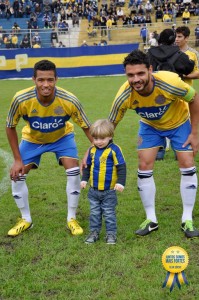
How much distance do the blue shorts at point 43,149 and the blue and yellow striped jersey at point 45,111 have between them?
182mm

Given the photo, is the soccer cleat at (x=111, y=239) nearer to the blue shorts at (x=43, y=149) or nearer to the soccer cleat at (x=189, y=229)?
the soccer cleat at (x=189, y=229)

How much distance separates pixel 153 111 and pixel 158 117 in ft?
0.40

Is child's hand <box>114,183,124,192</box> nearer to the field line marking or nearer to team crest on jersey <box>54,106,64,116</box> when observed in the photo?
team crest on jersey <box>54,106,64,116</box>

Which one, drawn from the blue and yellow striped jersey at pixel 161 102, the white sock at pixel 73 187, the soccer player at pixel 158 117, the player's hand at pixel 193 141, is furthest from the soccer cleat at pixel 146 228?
the blue and yellow striped jersey at pixel 161 102

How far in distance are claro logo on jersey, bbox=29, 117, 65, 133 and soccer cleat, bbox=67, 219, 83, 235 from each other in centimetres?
114

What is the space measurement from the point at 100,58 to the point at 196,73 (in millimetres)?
19501

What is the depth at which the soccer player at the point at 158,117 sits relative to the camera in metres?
4.73

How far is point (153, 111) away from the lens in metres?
5.00

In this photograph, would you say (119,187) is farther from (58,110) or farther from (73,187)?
(58,110)

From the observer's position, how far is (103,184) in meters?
4.80

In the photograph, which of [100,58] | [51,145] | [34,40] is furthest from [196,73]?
[34,40]

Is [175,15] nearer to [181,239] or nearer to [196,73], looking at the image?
[196,73]

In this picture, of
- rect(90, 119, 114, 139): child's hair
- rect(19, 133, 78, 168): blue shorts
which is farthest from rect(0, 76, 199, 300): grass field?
rect(90, 119, 114, 139): child's hair

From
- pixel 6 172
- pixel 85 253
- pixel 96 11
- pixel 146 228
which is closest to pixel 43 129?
pixel 85 253
